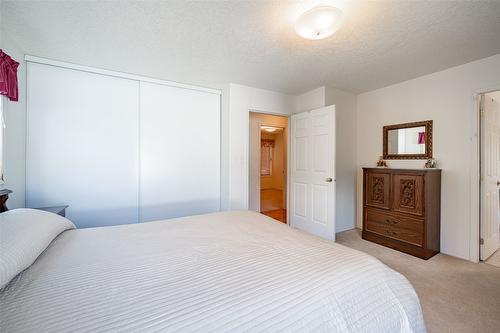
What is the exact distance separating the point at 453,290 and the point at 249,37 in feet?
9.50

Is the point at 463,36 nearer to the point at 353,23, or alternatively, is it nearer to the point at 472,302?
the point at 353,23

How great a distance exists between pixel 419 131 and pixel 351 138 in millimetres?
910

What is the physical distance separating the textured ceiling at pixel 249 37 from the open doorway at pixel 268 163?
180 cm

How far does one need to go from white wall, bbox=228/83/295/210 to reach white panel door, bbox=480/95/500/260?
277 cm

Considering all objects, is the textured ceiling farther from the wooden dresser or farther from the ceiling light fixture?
the wooden dresser

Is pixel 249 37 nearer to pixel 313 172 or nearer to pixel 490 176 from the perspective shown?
pixel 313 172

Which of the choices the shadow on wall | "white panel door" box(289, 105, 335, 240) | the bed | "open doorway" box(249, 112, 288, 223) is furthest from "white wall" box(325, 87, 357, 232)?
the bed

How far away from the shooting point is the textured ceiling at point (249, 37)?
61.2 inches

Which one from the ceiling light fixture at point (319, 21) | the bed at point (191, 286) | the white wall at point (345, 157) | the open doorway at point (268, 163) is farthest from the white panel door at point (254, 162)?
the bed at point (191, 286)

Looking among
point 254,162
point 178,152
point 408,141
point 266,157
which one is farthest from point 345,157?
point 266,157

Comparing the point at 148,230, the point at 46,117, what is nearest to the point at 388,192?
the point at 148,230

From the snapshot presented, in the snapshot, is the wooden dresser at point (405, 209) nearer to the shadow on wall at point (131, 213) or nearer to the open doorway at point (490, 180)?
the open doorway at point (490, 180)

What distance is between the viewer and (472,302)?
1699mm

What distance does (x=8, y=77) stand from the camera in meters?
1.85
